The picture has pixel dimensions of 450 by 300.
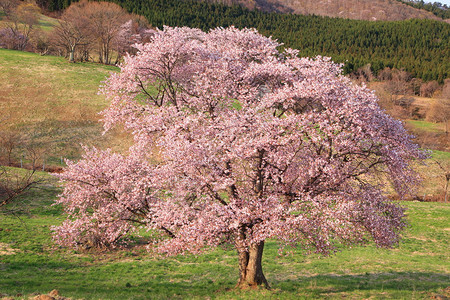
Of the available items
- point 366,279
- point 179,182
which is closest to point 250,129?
point 179,182

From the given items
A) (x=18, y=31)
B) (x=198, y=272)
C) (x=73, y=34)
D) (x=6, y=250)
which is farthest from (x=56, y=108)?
(x=18, y=31)

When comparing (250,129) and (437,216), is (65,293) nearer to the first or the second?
(250,129)

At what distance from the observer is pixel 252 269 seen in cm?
1948

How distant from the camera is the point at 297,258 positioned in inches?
1185

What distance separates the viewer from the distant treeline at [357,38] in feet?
465

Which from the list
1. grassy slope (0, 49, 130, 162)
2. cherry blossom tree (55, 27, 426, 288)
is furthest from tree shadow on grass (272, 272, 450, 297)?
grassy slope (0, 49, 130, 162)

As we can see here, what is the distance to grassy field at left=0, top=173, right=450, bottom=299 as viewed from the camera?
19.4m

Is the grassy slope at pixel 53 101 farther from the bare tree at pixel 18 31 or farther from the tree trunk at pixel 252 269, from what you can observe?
the tree trunk at pixel 252 269

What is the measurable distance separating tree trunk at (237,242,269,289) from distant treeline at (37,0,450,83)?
13105 cm

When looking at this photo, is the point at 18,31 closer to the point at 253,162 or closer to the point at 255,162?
the point at 255,162

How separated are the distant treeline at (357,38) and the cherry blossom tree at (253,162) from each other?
12872cm

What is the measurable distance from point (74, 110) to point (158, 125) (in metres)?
54.5

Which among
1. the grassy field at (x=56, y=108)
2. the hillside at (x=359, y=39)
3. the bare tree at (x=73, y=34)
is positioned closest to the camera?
the grassy field at (x=56, y=108)

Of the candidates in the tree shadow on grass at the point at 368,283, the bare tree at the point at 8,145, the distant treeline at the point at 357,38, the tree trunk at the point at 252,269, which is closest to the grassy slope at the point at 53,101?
the bare tree at the point at 8,145
